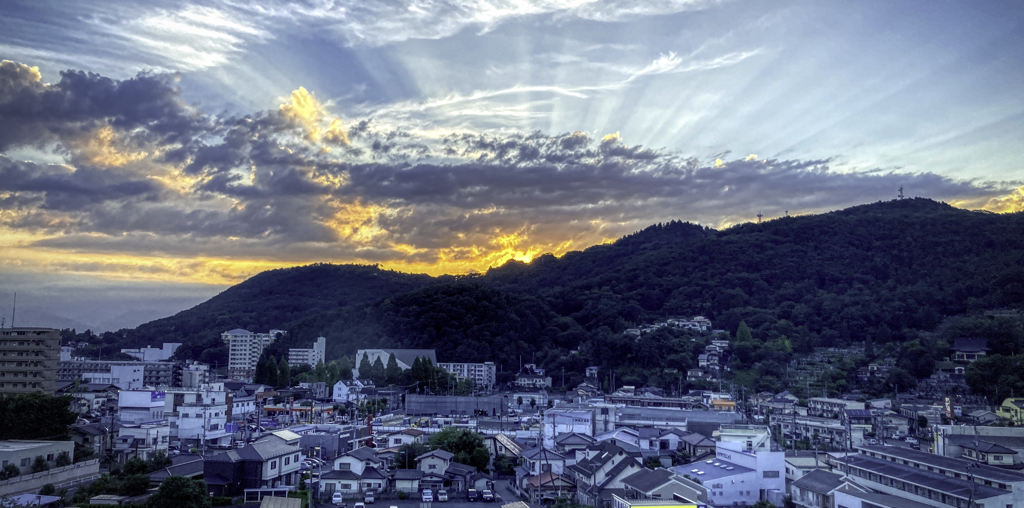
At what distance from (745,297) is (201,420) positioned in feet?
133

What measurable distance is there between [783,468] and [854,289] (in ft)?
132

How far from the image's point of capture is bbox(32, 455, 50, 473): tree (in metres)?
14.9

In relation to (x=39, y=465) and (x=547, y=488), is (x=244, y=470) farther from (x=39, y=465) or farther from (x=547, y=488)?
(x=547, y=488)

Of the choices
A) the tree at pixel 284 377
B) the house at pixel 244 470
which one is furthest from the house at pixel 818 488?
the tree at pixel 284 377

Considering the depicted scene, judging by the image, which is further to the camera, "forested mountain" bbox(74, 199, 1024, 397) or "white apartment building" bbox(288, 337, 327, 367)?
"white apartment building" bbox(288, 337, 327, 367)

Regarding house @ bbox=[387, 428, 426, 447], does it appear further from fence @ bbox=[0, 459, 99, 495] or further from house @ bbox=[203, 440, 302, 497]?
fence @ bbox=[0, 459, 99, 495]

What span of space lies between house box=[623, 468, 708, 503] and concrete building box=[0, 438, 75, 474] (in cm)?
1309

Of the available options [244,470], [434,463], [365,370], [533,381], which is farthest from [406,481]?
[533,381]

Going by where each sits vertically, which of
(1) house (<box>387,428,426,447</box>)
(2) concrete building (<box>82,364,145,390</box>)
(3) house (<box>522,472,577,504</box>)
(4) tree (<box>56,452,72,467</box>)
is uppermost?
(2) concrete building (<box>82,364,145,390</box>)

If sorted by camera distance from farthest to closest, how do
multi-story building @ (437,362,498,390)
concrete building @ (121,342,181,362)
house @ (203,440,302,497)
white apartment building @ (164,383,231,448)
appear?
concrete building @ (121,342,181,362), multi-story building @ (437,362,498,390), white apartment building @ (164,383,231,448), house @ (203,440,302,497)

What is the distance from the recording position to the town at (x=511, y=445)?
13.7 metres

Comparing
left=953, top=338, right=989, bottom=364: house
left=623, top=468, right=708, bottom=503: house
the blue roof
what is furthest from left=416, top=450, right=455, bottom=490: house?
left=953, top=338, right=989, bottom=364: house

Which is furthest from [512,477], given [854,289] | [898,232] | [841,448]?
[898,232]

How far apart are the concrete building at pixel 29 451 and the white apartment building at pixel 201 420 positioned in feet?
15.2
